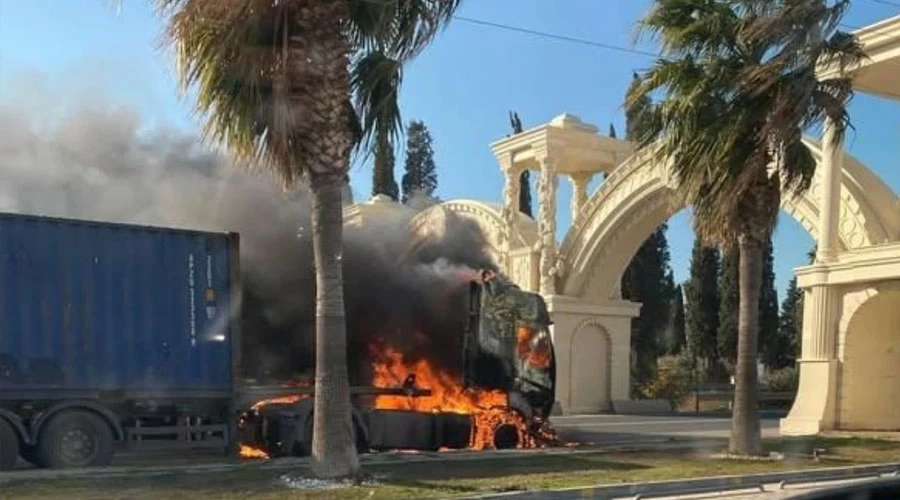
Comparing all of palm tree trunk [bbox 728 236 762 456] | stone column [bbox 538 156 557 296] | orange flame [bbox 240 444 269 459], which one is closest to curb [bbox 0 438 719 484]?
orange flame [bbox 240 444 269 459]

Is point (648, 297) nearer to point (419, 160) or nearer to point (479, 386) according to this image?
point (419, 160)

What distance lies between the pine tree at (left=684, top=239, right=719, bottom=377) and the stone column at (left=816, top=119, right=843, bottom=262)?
83.7ft

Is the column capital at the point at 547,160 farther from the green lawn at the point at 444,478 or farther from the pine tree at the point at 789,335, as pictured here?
the pine tree at the point at 789,335

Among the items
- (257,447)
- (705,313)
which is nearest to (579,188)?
(705,313)

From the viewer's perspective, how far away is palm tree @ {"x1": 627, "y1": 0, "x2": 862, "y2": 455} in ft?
53.9

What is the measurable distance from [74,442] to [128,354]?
134cm

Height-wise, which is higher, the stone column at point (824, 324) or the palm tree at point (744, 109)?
the palm tree at point (744, 109)

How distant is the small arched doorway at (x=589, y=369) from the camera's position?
34.9 metres

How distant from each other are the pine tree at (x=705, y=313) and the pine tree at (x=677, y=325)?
6.25 feet

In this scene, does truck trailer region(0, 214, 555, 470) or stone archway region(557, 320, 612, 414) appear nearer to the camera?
truck trailer region(0, 214, 555, 470)

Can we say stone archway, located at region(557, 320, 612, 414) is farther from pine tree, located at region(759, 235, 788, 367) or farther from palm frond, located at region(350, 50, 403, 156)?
palm frond, located at region(350, 50, 403, 156)

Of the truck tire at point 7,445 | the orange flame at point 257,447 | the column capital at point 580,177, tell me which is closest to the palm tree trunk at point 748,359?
the orange flame at point 257,447

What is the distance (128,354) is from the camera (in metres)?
14.7

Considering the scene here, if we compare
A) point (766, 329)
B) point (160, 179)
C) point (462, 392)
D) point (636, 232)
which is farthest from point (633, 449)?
point (766, 329)
